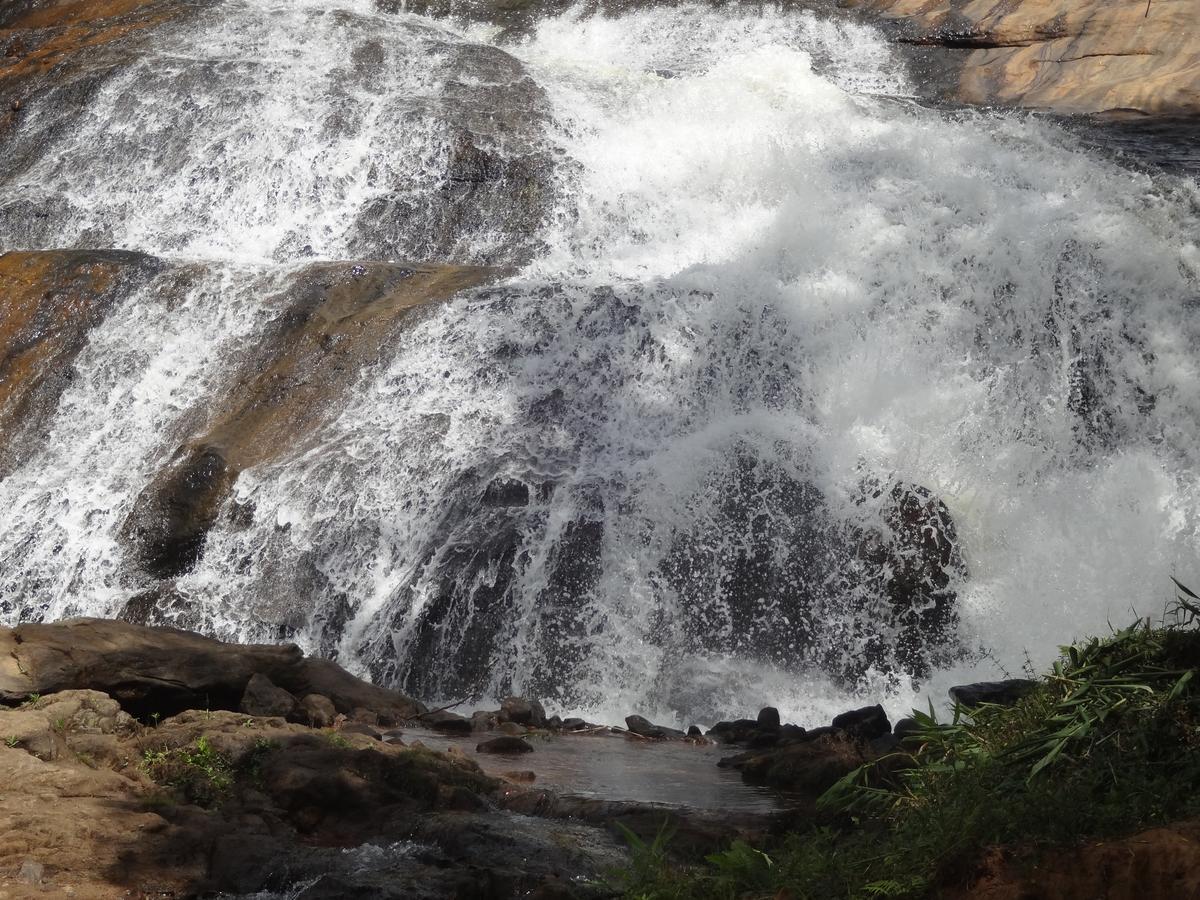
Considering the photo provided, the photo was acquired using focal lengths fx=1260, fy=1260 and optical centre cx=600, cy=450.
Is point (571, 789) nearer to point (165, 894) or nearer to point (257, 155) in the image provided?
point (165, 894)

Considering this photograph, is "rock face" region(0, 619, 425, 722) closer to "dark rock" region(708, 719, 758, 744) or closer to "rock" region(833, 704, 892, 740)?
"dark rock" region(708, 719, 758, 744)

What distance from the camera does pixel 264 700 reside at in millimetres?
8133

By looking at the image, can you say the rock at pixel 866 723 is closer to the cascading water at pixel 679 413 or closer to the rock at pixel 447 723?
the cascading water at pixel 679 413

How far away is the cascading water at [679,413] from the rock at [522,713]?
3.22 ft

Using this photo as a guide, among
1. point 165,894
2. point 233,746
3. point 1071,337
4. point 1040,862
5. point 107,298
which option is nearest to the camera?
point 1040,862

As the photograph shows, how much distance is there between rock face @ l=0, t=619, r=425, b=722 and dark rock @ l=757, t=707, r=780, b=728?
277 cm

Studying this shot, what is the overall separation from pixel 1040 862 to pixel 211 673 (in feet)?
19.7

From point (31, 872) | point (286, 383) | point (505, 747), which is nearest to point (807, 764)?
point (505, 747)

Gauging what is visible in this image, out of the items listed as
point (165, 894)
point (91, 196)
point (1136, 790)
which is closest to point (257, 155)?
point (91, 196)

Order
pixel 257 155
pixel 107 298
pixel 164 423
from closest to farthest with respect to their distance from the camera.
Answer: pixel 164 423 → pixel 107 298 → pixel 257 155

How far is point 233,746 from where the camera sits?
645 cm

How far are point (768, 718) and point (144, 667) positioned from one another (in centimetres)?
450

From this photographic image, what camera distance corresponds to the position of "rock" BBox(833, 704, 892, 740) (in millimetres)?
8570

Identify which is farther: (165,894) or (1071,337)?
(1071,337)
